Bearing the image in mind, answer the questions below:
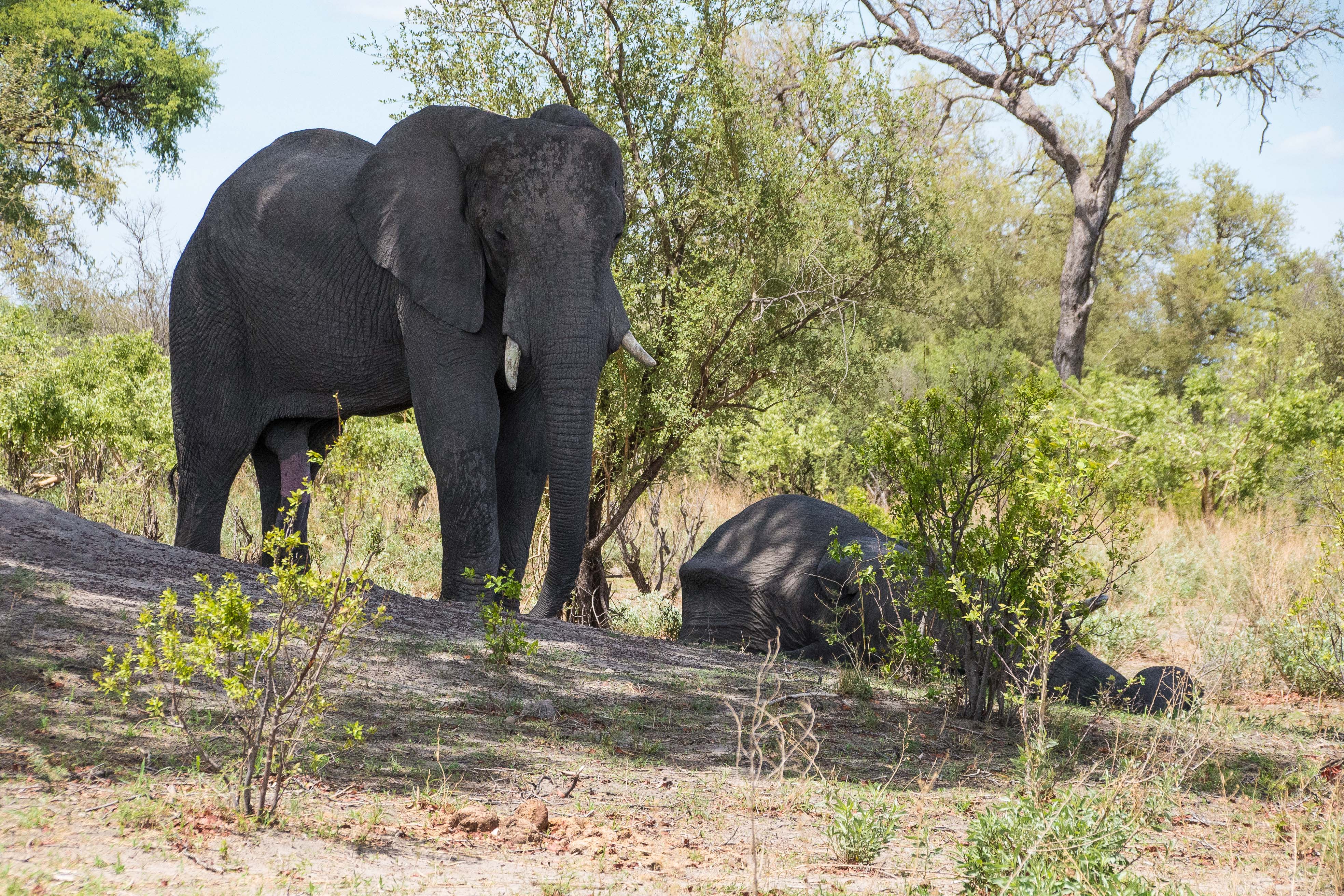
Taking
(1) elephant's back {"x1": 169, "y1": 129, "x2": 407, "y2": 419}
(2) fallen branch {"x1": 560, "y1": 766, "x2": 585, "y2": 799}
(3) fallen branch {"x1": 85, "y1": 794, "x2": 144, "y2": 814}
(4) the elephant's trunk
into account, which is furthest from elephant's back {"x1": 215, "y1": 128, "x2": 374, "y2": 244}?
(3) fallen branch {"x1": 85, "y1": 794, "x2": 144, "y2": 814}

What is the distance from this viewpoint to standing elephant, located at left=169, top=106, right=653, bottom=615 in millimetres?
6766

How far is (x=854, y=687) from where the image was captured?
239 inches

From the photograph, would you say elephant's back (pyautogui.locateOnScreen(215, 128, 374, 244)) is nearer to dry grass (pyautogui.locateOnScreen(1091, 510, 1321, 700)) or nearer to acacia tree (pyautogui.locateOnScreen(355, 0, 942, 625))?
acacia tree (pyautogui.locateOnScreen(355, 0, 942, 625))

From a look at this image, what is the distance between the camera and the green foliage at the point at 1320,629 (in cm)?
730

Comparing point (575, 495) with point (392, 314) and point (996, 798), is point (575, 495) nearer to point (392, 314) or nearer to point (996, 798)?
point (392, 314)

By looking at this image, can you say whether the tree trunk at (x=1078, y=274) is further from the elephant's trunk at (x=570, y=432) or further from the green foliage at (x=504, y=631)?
the green foliage at (x=504, y=631)

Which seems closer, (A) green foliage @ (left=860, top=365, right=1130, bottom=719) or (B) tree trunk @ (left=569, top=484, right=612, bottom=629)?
(A) green foliage @ (left=860, top=365, right=1130, bottom=719)

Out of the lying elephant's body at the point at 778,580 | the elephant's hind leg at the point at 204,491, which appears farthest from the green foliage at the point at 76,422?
the lying elephant's body at the point at 778,580

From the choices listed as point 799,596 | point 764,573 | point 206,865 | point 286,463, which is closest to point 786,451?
point 764,573

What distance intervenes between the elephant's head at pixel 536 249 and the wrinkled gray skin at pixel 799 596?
175cm

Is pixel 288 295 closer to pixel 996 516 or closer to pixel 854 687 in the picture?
pixel 854 687

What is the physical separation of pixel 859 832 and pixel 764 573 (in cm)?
496

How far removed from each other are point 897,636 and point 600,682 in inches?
78.7

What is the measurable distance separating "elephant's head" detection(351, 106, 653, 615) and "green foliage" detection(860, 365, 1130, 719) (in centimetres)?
178
